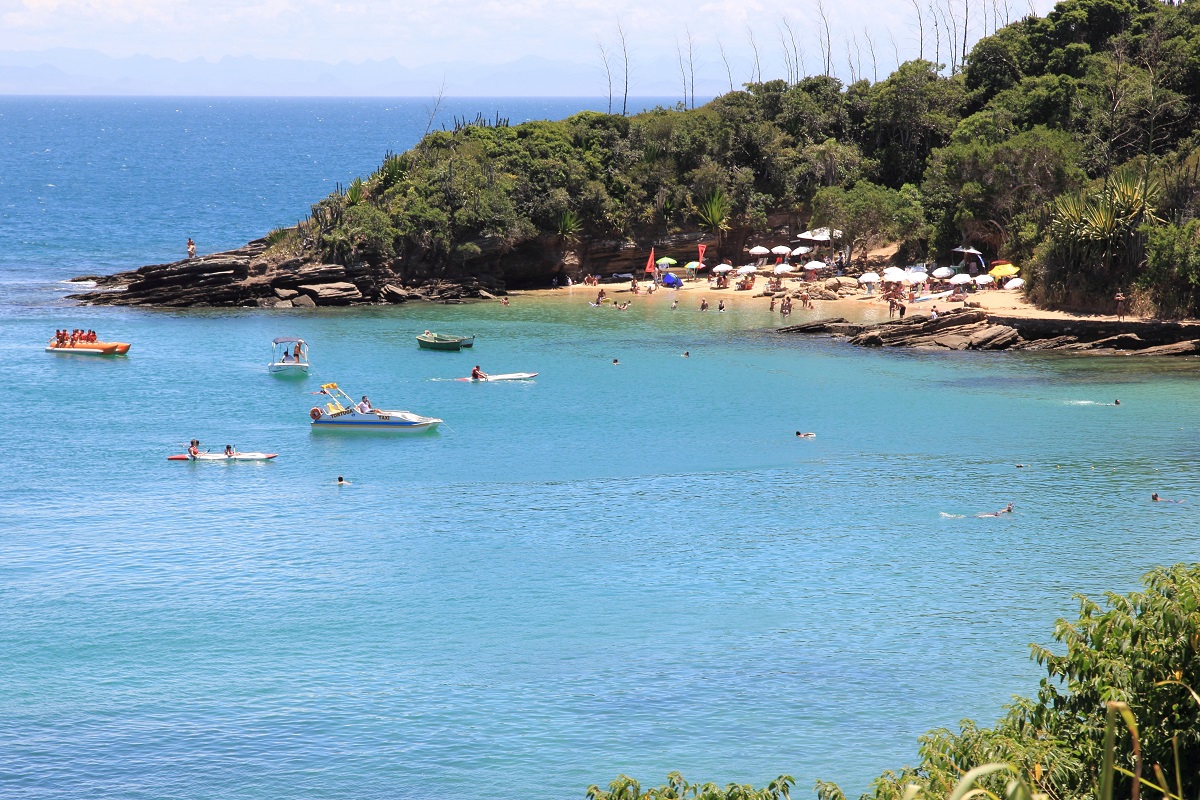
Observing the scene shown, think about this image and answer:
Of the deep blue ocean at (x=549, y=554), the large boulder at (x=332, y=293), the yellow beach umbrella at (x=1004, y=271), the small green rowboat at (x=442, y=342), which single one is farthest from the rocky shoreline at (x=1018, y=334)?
the large boulder at (x=332, y=293)

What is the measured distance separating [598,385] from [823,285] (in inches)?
1012

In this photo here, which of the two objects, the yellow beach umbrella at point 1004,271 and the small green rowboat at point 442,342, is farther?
the yellow beach umbrella at point 1004,271

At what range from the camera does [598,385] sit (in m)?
59.8

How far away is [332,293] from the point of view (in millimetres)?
78750

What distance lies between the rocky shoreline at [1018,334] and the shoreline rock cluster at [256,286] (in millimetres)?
27859

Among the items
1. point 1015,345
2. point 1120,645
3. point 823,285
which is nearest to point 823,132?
point 823,285

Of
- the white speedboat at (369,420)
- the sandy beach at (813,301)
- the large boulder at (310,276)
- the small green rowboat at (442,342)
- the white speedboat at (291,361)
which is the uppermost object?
the large boulder at (310,276)

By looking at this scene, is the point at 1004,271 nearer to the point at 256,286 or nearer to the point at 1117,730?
the point at 256,286

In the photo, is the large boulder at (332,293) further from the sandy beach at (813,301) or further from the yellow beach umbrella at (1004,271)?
the yellow beach umbrella at (1004,271)

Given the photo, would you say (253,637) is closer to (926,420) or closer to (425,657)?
(425,657)

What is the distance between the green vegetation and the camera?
67.2 metres

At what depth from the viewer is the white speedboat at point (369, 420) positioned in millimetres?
52562

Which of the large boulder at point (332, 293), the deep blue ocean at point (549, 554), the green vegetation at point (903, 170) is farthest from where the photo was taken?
the large boulder at point (332, 293)

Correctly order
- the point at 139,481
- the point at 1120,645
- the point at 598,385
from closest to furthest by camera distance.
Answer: the point at 1120,645
the point at 139,481
the point at 598,385
